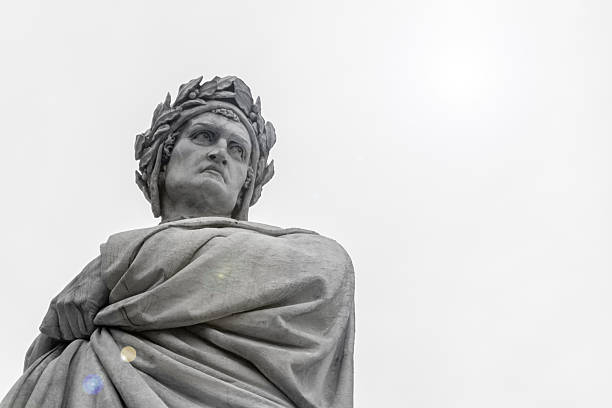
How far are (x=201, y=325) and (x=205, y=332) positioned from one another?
0.27ft

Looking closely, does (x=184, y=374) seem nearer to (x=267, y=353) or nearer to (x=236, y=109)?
(x=267, y=353)

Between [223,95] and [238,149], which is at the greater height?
[223,95]

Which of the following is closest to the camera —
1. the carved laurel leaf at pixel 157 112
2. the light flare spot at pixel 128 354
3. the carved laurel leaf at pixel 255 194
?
the light flare spot at pixel 128 354

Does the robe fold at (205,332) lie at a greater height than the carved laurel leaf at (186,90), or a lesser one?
lesser

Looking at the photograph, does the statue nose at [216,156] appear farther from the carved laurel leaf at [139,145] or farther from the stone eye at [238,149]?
the carved laurel leaf at [139,145]

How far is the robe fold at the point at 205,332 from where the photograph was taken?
804 cm

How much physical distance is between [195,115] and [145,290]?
94.5 inches

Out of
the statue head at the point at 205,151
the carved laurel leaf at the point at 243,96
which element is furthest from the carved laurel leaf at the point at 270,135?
the carved laurel leaf at the point at 243,96

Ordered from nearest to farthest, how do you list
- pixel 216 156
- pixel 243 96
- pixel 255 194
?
pixel 216 156 < pixel 243 96 < pixel 255 194

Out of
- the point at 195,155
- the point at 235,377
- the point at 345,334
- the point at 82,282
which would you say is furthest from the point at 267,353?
the point at 195,155

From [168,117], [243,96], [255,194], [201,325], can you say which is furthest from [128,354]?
[243,96]

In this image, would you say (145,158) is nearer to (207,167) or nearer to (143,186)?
(143,186)

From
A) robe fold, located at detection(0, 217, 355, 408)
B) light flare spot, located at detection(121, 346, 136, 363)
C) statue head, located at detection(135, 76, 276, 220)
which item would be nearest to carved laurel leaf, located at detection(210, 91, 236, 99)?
statue head, located at detection(135, 76, 276, 220)

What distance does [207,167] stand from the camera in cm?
1024
